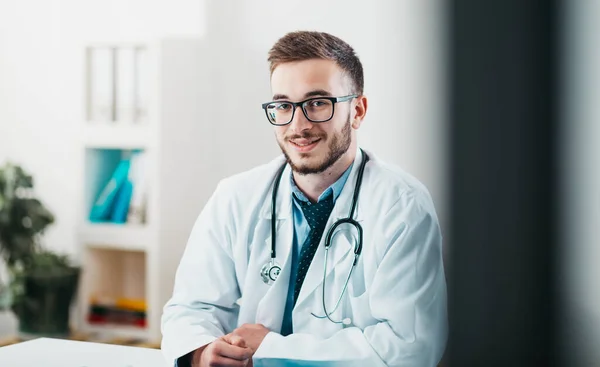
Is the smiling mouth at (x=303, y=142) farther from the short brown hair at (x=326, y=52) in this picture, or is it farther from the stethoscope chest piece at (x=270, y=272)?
the stethoscope chest piece at (x=270, y=272)

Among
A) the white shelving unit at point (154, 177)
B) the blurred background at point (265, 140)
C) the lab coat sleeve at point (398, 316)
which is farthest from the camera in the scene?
the white shelving unit at point (154, 177)

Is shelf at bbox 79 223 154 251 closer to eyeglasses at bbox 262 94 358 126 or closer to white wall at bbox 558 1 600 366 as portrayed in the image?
eyeglasses at bbox 262 94 358 126

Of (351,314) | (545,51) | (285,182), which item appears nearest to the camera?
(545,51)

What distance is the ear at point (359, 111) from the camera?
1.53m

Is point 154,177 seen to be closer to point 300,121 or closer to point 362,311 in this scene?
point 300,121

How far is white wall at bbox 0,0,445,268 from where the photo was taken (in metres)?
1.37

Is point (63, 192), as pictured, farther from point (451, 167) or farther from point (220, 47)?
point (451, 167)

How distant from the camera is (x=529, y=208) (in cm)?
43

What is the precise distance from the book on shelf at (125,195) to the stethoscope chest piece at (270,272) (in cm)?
126

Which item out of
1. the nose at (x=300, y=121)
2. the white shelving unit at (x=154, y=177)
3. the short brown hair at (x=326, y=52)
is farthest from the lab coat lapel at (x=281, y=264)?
the white shelving unit at (x=154, y=177)

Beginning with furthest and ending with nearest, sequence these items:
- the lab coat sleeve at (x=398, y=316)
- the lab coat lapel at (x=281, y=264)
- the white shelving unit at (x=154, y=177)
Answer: the white shelving unit at (x=154, y=177) → the lab coat lapel at (x=281, y=264) → the lab coat sleeve at (x=398, y=316)

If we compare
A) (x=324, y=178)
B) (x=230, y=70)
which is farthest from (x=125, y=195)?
(x=324, y=178)

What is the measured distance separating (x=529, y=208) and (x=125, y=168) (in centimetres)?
243

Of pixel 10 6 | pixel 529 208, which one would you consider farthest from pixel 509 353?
pixel 10 6
